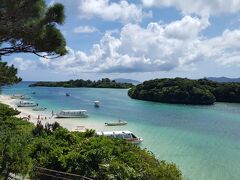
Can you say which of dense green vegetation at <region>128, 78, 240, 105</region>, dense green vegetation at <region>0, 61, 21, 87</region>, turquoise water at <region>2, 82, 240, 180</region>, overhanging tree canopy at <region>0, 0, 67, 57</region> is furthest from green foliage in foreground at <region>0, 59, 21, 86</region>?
dense green vegetation at <region>128, 78, 240, 105</region>

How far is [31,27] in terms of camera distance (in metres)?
15.6

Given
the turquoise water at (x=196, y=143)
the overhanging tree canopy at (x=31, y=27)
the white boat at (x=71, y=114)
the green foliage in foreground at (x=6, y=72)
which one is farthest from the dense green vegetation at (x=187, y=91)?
the overhanging tree canopy at (x=31, y=27)

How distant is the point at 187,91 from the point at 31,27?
109 meters

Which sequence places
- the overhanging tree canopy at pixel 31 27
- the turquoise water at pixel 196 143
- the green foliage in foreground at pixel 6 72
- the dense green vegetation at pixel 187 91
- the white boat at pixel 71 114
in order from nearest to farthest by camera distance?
1. the overhanging tree canopy at pixel 31 27
2. the green foliage in foreground at pixel 6 72
3. the turquoise water at pixel 196 143
4. the white boat at pixel 71 114
5. the dense green vegetation at pixel 187 91

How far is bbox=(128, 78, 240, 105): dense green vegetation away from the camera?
120375mm

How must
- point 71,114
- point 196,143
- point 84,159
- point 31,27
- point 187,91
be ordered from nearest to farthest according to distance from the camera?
1. point 31,27
2. point 84,159
3. point 196,143
4. point 71,114
5. point 187,91

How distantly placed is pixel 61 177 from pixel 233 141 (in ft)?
128

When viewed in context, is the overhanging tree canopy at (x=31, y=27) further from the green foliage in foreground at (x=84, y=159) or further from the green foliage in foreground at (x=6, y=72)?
the green foliage in foreground at (x=6, y=72)

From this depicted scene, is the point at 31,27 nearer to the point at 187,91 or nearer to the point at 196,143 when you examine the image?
the point at 196,143

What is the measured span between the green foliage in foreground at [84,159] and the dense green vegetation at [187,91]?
331ft

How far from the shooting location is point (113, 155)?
19.5 meters

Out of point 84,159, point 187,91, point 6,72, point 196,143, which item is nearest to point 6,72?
point 6,72

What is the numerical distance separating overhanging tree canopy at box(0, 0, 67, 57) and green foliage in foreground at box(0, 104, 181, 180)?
4.12 metres

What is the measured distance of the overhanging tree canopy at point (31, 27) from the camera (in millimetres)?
14648
